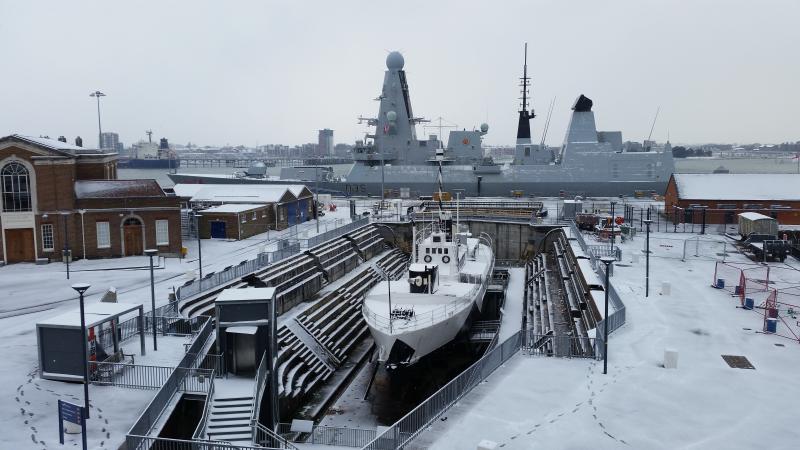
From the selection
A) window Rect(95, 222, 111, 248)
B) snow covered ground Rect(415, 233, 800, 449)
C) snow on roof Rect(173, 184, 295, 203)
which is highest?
snow on roof Rect(173, 184, 295, 203)

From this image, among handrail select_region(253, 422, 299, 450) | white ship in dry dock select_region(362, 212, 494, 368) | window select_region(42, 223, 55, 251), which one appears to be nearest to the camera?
handrail select_region(253, 422, 299, 450)

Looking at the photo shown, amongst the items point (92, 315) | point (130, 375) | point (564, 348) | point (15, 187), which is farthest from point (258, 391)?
point (15, 187)

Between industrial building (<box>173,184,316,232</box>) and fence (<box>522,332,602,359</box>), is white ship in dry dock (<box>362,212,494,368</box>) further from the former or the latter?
industrial building (<box>173,184,316,232</box>)

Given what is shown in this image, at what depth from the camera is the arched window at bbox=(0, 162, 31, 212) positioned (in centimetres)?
3462

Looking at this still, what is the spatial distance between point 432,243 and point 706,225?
27.1 meters

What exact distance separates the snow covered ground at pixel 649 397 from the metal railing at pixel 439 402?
0.93 ft

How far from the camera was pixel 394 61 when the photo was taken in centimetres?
8012

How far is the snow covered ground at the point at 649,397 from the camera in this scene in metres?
14.5

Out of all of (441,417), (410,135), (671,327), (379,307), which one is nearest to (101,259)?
(379,307)

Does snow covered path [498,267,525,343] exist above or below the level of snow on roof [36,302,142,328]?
below

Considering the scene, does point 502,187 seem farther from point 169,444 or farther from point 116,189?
point 169,444

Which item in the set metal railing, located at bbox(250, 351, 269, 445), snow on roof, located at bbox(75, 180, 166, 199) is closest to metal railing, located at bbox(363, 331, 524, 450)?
metal railing, located at bbox(250, 351, 269, 445)

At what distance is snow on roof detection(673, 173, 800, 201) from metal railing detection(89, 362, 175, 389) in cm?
4378

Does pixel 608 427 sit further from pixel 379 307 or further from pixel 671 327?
pixel 379 307
